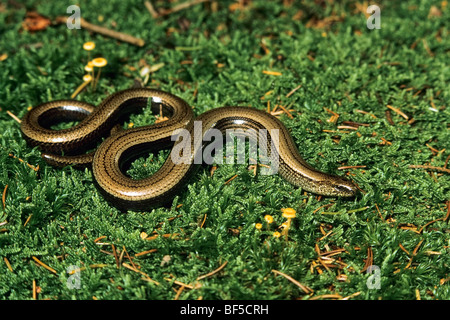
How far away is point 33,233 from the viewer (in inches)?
150

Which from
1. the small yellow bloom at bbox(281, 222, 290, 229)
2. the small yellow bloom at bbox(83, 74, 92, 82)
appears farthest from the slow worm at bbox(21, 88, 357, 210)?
the small yellow bloom at bbox(281, 222, 290, 229)

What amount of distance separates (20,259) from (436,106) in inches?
198

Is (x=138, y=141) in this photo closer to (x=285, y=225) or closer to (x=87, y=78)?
(x=87, y=78)

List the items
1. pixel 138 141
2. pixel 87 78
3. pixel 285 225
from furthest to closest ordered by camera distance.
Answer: pixel 87 78 < pixel 138 141 < pixel 285 225

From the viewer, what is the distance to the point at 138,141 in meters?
4.39

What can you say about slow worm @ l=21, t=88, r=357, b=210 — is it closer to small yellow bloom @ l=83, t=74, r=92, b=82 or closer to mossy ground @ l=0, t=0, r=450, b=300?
mossy ground @ l=0, t=0, r=450, b=300

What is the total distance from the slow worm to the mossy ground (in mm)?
145

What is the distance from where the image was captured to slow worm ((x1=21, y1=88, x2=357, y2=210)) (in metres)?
3.97

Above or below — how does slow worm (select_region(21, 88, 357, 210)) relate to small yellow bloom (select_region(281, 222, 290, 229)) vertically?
above

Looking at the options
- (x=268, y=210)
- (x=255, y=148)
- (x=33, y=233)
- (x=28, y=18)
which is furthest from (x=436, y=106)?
(x=28, y=18)

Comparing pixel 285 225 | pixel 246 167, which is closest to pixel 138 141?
pixel 246 167

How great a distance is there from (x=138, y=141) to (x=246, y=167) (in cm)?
124

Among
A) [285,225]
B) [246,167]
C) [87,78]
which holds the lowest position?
[285,225]

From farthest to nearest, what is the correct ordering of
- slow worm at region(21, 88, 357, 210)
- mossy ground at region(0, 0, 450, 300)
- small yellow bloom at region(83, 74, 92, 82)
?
small yellow bloom at region(83, 74, 92, 82), slow worm at region(21, 88, 357, 210), mossy ground at region(0, 0, 450, 300)
